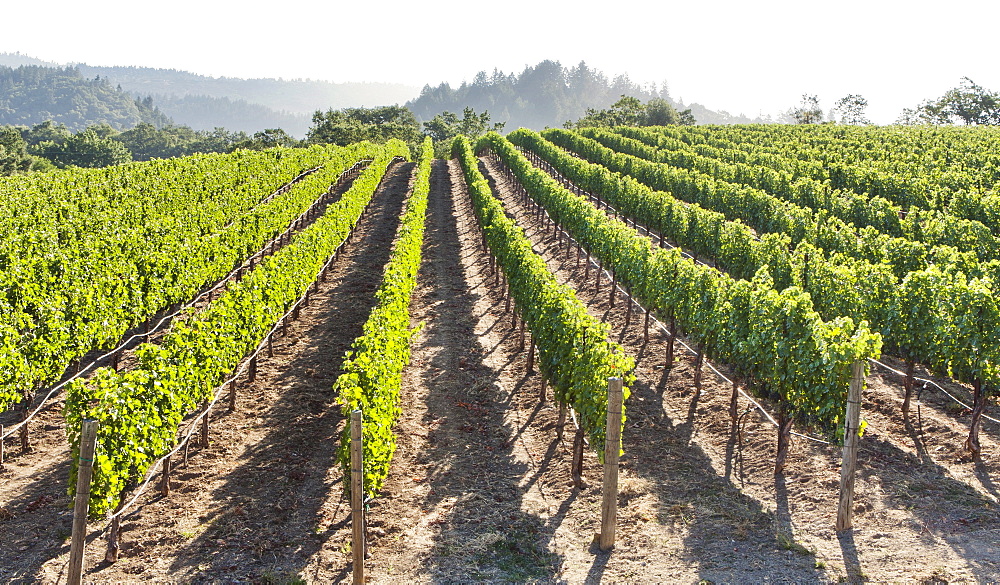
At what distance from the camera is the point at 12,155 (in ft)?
257

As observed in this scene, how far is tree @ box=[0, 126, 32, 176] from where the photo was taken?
76.8 m

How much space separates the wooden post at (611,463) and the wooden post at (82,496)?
21.0ft

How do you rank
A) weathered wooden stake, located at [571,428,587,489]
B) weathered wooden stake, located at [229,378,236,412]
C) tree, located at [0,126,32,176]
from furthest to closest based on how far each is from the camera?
tree, located at [0,126,32,176]
weathered wooden stake, located at [229,378,236,412]
weathered wooden stake, located at [571,428,587,489]

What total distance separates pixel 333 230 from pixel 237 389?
11.8 metres

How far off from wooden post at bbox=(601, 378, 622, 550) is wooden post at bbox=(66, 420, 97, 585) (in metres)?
6.41

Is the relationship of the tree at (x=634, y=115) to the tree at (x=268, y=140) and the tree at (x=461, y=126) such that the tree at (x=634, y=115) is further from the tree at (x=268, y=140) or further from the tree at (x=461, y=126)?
the tree at (x=268, y=140)

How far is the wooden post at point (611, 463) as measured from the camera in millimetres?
9766

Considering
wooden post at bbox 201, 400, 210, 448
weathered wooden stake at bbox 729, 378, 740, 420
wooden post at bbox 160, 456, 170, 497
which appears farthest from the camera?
weathered wooden stake at bbox 729, 378, 740, 420

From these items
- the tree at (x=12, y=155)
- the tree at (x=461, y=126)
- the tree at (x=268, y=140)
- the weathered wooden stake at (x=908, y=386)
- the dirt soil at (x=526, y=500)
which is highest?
the tree at (x=461, y=126)

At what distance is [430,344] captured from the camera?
19125 millimetres

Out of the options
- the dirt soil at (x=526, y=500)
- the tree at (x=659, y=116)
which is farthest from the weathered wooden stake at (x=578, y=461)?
the tree at (x=659, y=116)

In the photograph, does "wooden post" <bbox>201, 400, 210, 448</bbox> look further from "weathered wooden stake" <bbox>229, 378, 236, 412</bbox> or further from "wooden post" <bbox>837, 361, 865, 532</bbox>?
"wooden post" <bbox>837, 361, 865, 532</bbox>

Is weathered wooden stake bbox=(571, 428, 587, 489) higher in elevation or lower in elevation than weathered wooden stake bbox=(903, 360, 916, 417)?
lower

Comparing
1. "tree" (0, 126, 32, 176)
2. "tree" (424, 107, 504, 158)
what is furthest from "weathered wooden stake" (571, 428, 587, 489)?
"tree" (424, 107, 504, 158)
